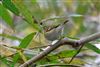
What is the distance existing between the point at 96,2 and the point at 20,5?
1352mm

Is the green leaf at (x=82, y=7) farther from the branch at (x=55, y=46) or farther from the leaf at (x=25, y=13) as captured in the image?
the branch at (x=55, y=46)

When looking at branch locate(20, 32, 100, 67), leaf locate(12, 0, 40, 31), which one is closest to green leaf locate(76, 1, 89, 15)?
leaf locate(12, 0, 40, 31)

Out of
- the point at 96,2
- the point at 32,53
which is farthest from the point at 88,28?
the point at 32,53

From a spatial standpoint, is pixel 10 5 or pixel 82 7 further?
pixel 82 7

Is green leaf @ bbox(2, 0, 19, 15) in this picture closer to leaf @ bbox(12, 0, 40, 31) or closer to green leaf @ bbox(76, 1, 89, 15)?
leaf @ bbox(12, 0, 40, 31)

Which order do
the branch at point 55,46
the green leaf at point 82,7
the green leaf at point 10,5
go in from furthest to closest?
1. the green leaf at point 82,7
2. the green leaf at point 10,5
3. the branch at point 55,46

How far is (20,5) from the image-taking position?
810 mm

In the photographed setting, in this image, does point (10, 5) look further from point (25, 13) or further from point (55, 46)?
point (55, 46)

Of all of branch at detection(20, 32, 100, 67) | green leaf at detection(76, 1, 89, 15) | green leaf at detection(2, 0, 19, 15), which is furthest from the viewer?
green leaf at detection(76, 1, 89, 15)

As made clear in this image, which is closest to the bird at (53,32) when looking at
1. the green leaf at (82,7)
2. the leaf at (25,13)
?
the leaf at (25,13)

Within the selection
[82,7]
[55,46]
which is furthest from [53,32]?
[82,7]

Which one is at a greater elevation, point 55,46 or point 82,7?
point 82,7

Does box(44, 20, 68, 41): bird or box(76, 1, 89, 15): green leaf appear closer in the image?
box(44, 20, 68, 41): bird

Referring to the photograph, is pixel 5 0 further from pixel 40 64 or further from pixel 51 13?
pixel 51 13
